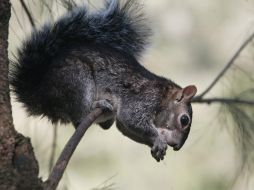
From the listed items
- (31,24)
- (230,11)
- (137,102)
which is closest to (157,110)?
(137,102)

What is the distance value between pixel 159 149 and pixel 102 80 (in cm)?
27

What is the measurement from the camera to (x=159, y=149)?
82.8 inches

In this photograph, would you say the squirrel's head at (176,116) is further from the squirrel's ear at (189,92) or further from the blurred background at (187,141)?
the blurred background at (187,141)

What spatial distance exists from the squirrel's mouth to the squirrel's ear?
0.13 meters

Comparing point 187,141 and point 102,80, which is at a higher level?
point 102,80

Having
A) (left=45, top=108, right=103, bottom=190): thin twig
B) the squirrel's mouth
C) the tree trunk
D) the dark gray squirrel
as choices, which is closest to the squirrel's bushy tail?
the dark gray squirrel

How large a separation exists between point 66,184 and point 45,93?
388mm

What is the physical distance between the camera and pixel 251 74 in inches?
94.4

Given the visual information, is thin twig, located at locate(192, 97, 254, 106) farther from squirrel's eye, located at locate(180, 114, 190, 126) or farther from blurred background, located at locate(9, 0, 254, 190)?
blurred background, located at locate(9, 0, 254, 190)

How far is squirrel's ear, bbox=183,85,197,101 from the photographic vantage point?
2262 millimetres

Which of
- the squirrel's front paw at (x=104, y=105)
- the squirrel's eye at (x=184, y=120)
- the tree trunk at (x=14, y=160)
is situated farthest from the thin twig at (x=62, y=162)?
the squirrel's eye at (x=184, y=120)

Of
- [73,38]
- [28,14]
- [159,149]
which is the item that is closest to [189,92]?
[159,149]

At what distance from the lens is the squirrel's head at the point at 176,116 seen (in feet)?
7.22

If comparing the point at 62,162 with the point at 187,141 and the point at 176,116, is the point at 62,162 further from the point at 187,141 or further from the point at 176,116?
the point at 187,141
